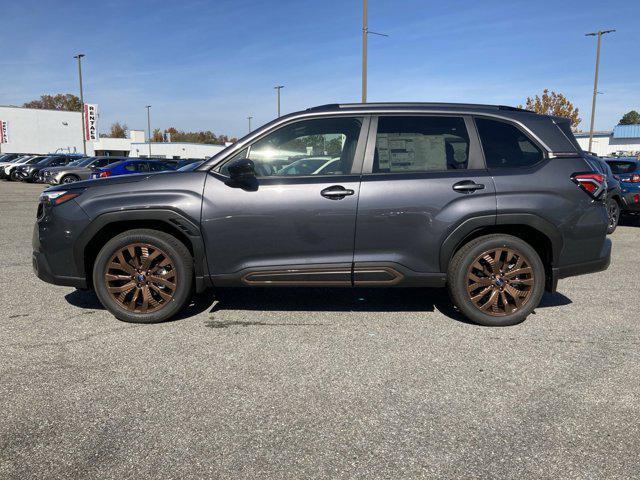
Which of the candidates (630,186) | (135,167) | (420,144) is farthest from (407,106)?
(135,167)

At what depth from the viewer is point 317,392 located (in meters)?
3.10

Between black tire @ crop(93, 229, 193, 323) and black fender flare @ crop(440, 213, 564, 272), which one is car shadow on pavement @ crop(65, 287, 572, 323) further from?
black fender flare @ crop(440, 213, 564, 272)

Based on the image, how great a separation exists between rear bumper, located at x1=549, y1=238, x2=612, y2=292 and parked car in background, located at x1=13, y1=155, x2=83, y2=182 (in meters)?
29.5

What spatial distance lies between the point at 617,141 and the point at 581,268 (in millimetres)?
80066

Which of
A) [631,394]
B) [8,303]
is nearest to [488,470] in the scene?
[631,394]

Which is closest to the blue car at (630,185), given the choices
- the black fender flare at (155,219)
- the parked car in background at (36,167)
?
the black fender flare at (155,219)

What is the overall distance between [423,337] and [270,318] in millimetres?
1376

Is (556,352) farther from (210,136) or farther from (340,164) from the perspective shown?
(210,136)

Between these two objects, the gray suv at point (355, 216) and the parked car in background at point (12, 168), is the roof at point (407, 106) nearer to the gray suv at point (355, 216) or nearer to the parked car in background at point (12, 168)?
the gray suv at point (355, 216)

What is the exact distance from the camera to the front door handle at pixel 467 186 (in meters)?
4.18

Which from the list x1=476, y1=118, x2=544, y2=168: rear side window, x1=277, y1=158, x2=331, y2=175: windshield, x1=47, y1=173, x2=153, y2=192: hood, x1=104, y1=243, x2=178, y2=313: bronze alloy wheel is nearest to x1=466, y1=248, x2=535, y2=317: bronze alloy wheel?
x1=476, y1=118, x2=544, y2=168: rear side window

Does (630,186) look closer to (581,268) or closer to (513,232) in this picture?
(581,268)

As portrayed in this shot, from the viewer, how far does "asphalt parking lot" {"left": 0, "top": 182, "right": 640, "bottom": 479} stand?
7.90 feet

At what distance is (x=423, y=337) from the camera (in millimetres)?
4074
